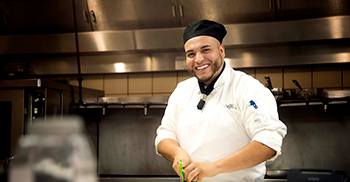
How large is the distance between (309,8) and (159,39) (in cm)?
138

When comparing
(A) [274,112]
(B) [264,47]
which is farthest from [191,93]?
(B) [264,47]

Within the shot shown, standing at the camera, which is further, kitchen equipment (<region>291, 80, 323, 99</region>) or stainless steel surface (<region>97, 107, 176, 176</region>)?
stainless steel surface (<region>97, 107, 176, 176</region>)

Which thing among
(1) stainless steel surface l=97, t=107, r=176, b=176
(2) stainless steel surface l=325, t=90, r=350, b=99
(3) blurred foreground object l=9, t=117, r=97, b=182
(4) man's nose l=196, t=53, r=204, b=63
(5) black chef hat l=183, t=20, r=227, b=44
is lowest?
(1) stainless steel surface l=97, t=107, r=176, b=176

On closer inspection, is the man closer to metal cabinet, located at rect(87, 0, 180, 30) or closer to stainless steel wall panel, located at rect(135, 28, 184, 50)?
stainless steel wall panel, located at rect(135, 28, 184, 50)

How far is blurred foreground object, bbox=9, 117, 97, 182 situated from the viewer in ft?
2.27

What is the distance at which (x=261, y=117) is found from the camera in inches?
45.0

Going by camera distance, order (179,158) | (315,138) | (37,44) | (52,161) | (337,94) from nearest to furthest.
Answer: (52,161) → (179,158) → (315,138) → (337,94) → (37,44)

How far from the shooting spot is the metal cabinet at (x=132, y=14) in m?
3.16

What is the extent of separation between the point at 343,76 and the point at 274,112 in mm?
2140

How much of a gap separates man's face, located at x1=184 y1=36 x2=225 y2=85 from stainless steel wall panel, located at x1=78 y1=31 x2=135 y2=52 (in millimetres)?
1939

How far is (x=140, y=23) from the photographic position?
3240 millimetres

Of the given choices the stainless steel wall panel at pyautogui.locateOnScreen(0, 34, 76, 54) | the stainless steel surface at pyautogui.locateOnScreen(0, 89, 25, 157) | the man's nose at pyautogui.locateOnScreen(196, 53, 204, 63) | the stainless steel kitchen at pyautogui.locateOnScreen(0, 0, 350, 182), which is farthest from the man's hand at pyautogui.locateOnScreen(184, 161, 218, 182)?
the stainless steel wall panel at pyautogui.locateOnScreen(0, 34, 76, 54)

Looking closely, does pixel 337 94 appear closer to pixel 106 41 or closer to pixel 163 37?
pixel 163 37

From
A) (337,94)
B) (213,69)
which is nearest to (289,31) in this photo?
(337,94)
